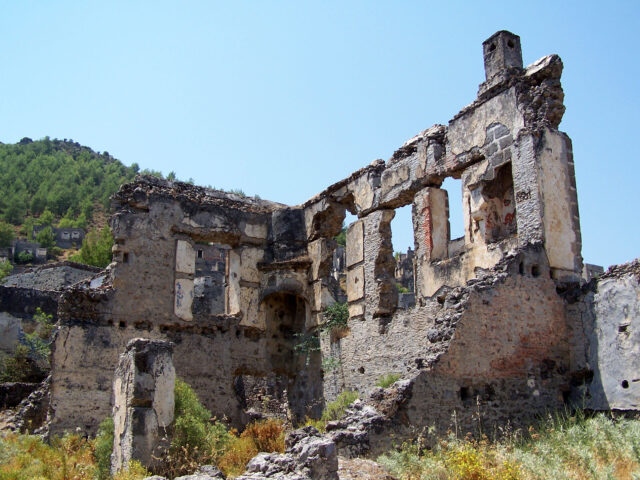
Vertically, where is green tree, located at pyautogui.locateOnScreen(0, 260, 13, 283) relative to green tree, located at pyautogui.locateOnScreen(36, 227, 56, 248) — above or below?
below

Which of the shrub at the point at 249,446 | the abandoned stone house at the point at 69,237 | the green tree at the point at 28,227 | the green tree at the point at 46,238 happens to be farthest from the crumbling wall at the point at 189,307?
the green tree at the point at 28,227

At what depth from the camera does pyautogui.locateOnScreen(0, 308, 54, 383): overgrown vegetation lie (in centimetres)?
2131

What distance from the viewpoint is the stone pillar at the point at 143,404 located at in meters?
10.3

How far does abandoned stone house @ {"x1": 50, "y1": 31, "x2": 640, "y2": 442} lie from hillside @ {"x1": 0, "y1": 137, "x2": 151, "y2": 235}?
168 ft

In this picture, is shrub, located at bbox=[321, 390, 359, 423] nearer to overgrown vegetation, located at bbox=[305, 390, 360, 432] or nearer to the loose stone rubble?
overgrown vegetation, located at bbox=[305, 390, 360, 432]

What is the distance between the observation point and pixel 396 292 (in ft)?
49.4

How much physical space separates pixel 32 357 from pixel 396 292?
13082mm

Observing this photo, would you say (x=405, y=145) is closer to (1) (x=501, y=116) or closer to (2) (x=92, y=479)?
(1) (x=501, y=116)

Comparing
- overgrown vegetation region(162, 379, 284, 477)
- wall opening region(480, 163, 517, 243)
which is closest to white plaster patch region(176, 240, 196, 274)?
overgrown vegetation region(162, 379, 284, 477)

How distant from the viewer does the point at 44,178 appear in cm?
7744

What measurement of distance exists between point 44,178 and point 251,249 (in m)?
65.5

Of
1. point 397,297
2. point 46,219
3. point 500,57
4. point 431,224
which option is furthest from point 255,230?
point 46,219

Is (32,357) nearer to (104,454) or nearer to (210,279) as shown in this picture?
(104,454)

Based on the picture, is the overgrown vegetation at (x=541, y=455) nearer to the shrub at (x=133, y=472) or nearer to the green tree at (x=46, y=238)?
the shrub at (x=133, y=472)
